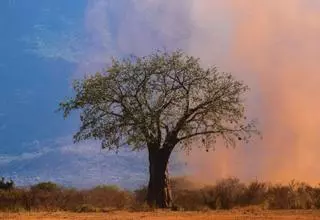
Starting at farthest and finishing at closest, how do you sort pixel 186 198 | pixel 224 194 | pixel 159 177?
1. pixel 159 177
2. pixel 186 198
3. pixel 224 194

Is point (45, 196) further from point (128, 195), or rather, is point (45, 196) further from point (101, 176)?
point (101, 176)

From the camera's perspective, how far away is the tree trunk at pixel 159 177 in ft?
131

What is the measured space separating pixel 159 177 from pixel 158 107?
3988mm

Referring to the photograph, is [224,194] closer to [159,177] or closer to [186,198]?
[186,198]

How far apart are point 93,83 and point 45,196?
6.83 m

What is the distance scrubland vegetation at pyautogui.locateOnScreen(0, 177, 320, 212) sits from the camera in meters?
35.9

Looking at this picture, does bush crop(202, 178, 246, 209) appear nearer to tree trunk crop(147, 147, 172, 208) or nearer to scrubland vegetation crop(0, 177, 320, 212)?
scrubland vegetation crop(0, 177, 320, 212)

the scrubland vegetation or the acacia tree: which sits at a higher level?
the acacia tree

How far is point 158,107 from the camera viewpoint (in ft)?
129

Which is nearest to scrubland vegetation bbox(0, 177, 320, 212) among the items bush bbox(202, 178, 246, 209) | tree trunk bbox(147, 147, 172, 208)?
bush bbox(202, 178, 246, 209)

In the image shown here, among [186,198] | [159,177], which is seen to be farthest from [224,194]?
[159,177]

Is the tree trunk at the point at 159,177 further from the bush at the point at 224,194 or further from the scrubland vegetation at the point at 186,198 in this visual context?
the bush at the point at 224,194

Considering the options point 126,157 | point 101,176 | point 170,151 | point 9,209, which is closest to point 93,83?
point 170,151

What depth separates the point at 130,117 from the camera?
39.1 meters
